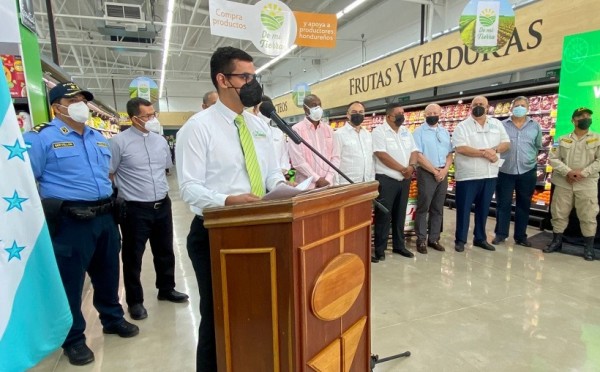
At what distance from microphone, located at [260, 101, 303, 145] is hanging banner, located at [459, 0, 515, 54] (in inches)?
171

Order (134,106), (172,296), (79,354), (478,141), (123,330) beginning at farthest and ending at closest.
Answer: (478,141) < (172,296) < (134,106) < (123,330) < (79,354)

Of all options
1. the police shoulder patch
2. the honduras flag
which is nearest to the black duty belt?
the police shoulder patch

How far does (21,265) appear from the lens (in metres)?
1.26

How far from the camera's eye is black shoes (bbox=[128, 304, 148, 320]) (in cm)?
263

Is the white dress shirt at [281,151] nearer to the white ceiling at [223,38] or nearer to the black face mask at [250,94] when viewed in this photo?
the black face mask at [250,94]

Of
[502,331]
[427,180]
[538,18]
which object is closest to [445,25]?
[538,18]

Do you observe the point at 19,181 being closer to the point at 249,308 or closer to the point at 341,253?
the point at 249,308

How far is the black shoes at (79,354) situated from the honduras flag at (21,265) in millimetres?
868

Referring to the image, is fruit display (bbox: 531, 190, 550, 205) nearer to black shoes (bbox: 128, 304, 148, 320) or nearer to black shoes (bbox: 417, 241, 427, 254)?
black shoes (bbox: 417, 241, 427, 254)

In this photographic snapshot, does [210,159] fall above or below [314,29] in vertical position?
below

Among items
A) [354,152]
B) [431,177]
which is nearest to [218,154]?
[354,152]

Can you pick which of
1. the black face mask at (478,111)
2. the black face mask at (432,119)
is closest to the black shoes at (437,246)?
the black face mask at (432,119)

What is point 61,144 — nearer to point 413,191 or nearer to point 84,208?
point 84,208

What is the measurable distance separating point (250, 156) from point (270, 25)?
3982 millimetres
